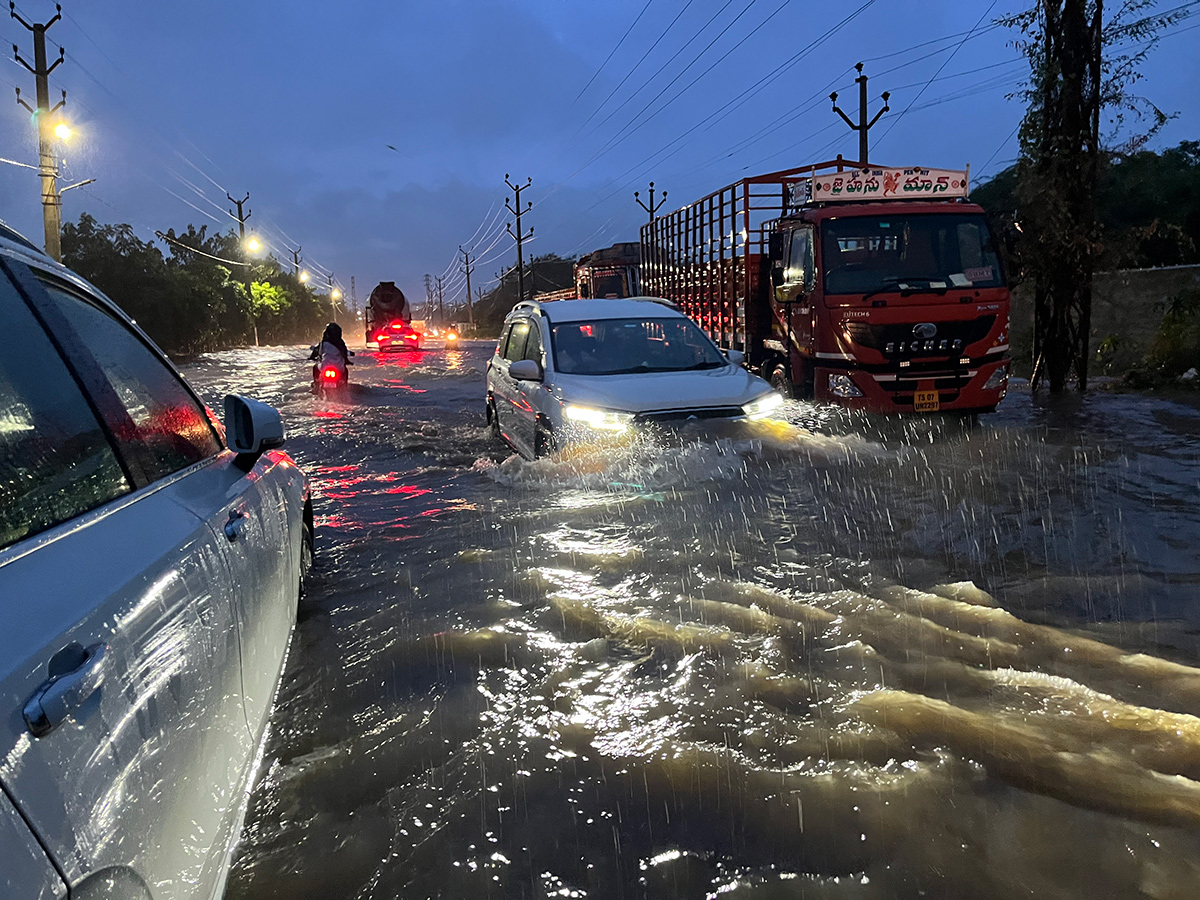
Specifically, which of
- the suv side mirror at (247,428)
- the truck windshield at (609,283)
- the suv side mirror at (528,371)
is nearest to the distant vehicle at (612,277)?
the truck windshield at (609,283)

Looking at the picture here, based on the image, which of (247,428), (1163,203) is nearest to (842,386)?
(247,428)

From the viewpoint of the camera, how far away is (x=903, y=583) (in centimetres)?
474

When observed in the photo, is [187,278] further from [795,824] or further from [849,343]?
[795,824]

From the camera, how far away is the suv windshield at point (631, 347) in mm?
8078

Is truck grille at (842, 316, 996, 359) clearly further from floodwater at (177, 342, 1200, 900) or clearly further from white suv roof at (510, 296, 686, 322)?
floodwater at (177, 342, 1200, 900)

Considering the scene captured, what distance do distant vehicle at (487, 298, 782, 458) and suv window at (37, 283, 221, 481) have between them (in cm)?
404

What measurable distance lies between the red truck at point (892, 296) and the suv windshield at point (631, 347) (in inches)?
75.3

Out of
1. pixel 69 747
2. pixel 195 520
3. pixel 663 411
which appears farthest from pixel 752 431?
pixel 69 747

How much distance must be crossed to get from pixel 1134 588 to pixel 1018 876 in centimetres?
280

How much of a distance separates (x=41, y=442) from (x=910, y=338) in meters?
8.86

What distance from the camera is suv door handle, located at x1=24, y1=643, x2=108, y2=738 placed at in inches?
47.8

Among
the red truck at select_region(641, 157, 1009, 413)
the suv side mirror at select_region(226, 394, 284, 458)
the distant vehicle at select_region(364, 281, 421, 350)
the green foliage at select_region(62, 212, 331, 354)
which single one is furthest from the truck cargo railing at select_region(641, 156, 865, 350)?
the green foliage at select_region(62, 212, 331, 354)

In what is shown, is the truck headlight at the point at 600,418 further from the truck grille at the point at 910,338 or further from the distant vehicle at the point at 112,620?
the distant vehicle at the point at 112,620

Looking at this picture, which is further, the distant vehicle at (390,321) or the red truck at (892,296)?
the distant vehicle at (390,321)
